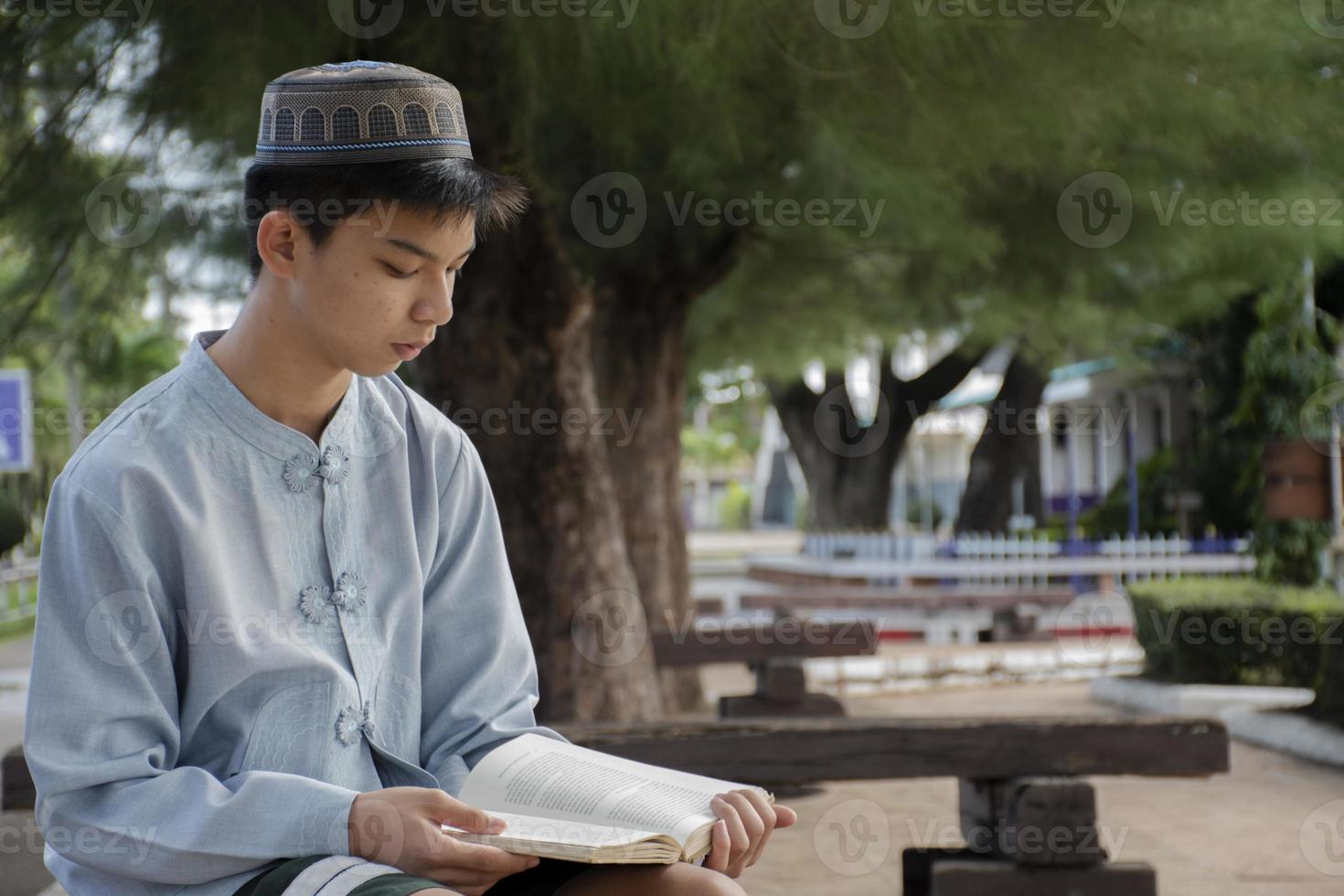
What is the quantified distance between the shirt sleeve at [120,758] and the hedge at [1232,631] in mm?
7309

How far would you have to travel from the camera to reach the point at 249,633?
1851mm

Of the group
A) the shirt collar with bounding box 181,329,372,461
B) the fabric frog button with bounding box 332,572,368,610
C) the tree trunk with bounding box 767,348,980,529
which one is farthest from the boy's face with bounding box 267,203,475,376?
the tree trunk with bounding box 767,348,980,529

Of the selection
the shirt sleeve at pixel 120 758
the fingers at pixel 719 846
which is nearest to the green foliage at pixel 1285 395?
the fingers at pixel 719 846

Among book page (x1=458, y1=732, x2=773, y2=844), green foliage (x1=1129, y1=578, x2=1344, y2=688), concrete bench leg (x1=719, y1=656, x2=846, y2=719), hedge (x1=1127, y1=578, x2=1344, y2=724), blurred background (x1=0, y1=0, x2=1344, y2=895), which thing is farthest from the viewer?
green foliage (x1=1129, y1=578, x2=1344, y2=688)

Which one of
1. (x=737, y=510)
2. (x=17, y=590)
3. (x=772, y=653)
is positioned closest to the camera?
(x=772, y=653)

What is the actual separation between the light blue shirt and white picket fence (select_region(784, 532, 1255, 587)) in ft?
44.5

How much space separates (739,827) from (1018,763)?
2.25m

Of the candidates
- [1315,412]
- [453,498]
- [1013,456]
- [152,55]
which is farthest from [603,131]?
[1013,456]

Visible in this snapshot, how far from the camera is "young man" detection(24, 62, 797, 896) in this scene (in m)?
1.71

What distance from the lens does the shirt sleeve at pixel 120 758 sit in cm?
169

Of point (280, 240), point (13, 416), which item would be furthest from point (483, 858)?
point (13, 416)

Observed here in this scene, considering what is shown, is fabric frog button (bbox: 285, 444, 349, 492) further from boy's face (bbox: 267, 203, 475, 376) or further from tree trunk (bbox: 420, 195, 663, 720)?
tree trunk (bbox: 420, 195, 663, 720)

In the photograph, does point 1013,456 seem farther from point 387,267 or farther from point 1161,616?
point 387,267

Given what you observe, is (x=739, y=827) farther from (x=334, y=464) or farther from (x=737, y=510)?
(x=737, y=510)
